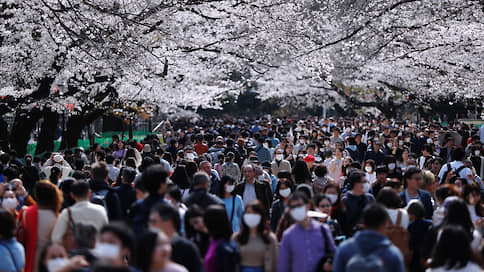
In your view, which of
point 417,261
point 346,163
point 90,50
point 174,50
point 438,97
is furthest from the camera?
point 438,97

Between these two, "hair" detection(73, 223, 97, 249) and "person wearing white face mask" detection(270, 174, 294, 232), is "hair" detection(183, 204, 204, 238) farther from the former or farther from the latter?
"person wearing white face mask" detection(270, 174, 294, 232)

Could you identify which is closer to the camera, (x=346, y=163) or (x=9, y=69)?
(x=346, y=163)

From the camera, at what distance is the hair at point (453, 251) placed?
503cm

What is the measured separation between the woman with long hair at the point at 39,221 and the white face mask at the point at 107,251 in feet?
7.79

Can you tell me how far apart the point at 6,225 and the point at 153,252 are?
2.21m

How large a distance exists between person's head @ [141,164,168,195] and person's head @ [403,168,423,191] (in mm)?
3547

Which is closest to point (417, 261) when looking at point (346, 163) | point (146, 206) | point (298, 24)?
point (146, 206)

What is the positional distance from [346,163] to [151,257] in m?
8.60

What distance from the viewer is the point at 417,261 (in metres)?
6.71

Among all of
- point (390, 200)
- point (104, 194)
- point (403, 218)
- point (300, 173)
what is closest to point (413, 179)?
point (390, 200)

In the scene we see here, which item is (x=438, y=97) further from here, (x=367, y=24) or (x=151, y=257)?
(x=151, y=257)

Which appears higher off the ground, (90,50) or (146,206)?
(90,50)

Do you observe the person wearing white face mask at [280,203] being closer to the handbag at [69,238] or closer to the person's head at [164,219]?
the handbag at [69,238]

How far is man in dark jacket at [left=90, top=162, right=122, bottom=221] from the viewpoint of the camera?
7668mm
